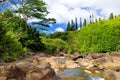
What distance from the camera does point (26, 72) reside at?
903 inches

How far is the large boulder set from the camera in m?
21.4

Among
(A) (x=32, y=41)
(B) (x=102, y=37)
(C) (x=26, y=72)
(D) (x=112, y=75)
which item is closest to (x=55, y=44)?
(A) (x=32, y=41)

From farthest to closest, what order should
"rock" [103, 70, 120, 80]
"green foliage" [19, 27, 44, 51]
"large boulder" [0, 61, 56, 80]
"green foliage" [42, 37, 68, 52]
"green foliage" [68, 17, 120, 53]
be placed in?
"green foliage" [42, 37, 68, 52]
"green foliage" [19, 27, 44, 51]
"green foliage" [68, 17, 120, 53]
"rock" [103, 70, 120, 80]
"large boulder" [0, 61, 56, 80]

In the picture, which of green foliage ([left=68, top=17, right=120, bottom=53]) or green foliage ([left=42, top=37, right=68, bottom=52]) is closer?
green foliage ([left=68, top=17, right=120, bottom=53])

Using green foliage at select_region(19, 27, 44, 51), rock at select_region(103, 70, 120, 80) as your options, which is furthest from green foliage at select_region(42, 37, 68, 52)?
rock at select_region(103, 70, 120, 80)

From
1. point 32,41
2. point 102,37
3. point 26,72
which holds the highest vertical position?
point 102,37

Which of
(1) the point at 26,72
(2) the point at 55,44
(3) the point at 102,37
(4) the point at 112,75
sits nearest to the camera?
(1) the point at 26,72

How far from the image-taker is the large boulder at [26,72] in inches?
842

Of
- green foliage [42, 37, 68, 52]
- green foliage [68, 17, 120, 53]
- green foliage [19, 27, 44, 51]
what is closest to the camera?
green foliage [68, 17, 120, 53]

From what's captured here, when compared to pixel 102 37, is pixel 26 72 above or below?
below

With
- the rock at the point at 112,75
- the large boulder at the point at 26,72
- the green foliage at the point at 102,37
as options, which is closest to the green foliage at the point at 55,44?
the green foliage at the point at 102,37

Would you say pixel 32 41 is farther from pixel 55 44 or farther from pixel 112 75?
pixel 112 75

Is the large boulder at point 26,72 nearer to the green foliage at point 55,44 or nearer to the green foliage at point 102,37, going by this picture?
the green foliage at point 102,37

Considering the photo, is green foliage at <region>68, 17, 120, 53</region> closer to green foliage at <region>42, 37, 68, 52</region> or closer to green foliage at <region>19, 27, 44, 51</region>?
green foliage at <region>19, 27, 44, 51</region>
